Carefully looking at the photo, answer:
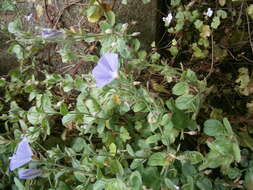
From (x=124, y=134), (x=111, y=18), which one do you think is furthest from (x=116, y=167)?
(x=111, y=18)

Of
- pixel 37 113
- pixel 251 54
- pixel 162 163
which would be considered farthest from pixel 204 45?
pixel 37 113

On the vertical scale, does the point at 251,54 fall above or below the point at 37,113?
above

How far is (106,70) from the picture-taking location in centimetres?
110

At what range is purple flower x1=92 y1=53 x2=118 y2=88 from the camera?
1069mm

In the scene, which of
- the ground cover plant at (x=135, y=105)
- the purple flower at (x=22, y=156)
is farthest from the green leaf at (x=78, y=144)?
the purple flower at (x=22, y=156)

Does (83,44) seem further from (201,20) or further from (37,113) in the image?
(201,20)

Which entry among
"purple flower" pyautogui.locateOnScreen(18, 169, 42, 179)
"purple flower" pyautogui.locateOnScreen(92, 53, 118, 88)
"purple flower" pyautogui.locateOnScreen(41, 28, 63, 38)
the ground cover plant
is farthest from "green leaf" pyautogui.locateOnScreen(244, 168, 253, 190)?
"purple flower" pyautogui.locateOnScreen(41, 28, 63, 38)

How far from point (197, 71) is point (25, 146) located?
0.86 metres

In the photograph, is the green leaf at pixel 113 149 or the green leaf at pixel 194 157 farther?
the green leaf at pixel 113 149

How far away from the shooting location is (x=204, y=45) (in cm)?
157

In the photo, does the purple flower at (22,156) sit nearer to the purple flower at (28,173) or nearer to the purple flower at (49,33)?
the purple flower at (28,173)

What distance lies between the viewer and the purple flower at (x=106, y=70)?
1069 mm

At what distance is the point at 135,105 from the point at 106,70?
0.71ft

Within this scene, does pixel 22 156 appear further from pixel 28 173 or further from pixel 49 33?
pixel 49 33
